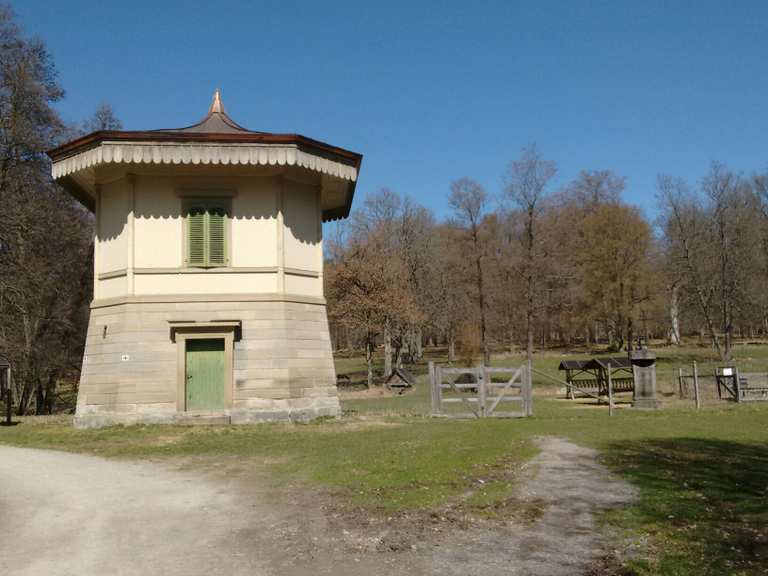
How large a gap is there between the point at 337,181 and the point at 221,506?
43.6 feet

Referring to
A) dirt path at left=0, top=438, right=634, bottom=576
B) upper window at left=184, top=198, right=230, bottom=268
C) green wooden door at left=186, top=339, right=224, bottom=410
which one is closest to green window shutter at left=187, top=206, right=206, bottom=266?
upper window at left=184, top=198, right=230, bottom=268

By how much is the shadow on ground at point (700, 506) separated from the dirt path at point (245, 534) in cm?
51

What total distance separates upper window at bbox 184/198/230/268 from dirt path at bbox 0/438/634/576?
29.3ft

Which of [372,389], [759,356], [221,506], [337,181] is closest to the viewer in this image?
[221,506]

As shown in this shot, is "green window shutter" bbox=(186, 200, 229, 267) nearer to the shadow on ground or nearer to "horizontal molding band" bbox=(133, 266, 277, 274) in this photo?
"horizontal molding band" bbox=(133, 266, 277, 274)

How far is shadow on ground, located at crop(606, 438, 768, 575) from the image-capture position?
5516 mm

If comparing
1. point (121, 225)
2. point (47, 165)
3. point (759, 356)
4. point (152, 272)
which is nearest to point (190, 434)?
point (152, 272)

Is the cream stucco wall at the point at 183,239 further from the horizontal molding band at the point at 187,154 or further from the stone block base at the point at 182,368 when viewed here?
the horizontal molding band at the point at 187,154

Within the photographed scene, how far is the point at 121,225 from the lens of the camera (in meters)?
18.3

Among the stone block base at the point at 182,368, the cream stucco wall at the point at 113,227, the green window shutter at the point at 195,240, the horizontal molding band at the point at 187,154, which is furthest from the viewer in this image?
the cream stucco wall at the point at 113,227

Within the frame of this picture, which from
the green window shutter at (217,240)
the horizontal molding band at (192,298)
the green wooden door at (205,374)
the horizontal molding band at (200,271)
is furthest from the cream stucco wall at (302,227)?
the green wooden door at (205,374)

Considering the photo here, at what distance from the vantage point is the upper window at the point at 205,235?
18.1 m

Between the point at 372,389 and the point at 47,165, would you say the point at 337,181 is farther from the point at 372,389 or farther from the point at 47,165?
the point at 372,389

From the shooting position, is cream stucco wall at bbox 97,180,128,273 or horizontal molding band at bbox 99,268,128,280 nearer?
horizontal molding band at bbox 99,268,128,280
